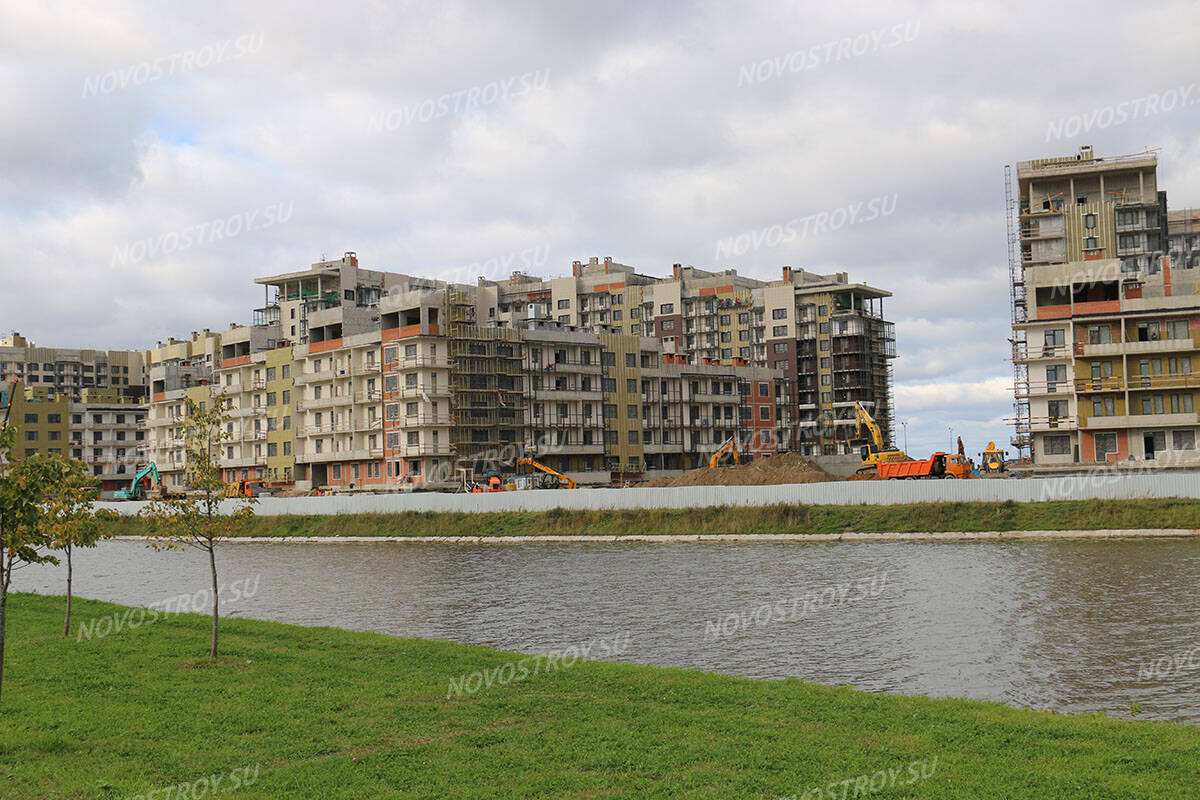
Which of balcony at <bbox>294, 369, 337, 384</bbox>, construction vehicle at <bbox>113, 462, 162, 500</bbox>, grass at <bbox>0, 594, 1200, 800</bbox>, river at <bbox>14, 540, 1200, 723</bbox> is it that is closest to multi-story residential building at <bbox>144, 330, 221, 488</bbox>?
construction vehicle at <bbox>113, 462, 162, 500</bbox>

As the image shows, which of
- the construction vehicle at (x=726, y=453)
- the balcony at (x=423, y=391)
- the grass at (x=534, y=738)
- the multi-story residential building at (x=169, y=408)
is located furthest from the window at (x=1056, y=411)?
the multi-story residential building at (x=169, y=408)

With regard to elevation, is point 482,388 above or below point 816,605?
above

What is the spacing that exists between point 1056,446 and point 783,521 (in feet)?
98.0

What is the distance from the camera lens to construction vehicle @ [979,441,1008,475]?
87.5 meters

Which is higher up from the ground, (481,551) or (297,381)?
(297,381)

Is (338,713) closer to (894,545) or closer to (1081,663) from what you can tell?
(1081,663)

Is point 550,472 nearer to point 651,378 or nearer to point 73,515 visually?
point 651,378

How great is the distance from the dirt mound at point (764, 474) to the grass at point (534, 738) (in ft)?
213

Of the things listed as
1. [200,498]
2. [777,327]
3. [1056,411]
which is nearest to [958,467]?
[1056,411]

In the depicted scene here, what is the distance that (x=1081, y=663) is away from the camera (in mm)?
23375

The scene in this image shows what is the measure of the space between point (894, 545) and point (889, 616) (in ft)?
87.7

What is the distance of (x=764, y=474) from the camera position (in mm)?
85938

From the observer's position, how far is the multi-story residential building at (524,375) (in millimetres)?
103938

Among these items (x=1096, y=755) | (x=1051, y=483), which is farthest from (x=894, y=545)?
(x=1096, y=755)
